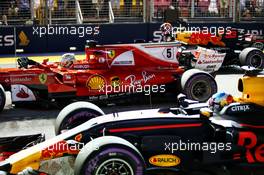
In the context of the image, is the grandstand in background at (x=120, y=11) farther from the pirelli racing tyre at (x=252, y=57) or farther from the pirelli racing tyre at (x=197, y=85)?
the pirelli racing tyre at (x=197, y=85)

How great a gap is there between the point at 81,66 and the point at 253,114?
18.1ft

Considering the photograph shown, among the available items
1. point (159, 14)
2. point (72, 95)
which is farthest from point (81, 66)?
point (159, 14)

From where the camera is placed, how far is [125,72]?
11109 mm

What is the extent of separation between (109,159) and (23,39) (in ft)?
46.8

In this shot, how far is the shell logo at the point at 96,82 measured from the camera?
35.5 ft

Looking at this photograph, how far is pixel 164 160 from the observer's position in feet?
19.5

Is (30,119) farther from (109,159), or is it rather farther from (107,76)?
(109,159)

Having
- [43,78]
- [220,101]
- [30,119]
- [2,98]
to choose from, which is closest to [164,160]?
[220,101]

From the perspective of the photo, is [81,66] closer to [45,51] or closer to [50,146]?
[50,146]

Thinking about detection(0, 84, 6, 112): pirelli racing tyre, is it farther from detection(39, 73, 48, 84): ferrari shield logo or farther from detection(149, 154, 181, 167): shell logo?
detection(149, 154, 181, 167): shell logo

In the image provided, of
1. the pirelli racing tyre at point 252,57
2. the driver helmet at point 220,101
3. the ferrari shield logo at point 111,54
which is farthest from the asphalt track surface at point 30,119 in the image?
the driver helmet at point 220,101

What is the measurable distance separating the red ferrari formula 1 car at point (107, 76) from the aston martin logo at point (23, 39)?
7.61m

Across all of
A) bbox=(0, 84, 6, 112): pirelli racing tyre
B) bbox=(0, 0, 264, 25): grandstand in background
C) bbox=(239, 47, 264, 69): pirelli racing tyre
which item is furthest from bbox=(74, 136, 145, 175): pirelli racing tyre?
bbox=(0, 0, 264, 25): grandstand in background

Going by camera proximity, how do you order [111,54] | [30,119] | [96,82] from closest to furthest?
1. [30,119]
2. [96,82]
3. [111,54]
